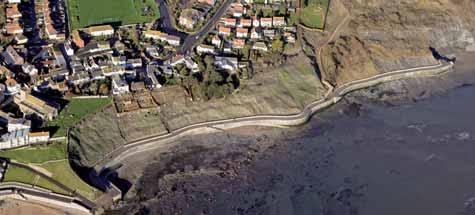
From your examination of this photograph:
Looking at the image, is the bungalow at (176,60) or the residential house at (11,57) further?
the bungalow at (176,60)

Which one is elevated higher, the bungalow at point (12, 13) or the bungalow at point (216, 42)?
the bungalow at point (12, 13)

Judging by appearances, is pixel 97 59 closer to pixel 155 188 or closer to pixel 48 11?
pixel 48 11

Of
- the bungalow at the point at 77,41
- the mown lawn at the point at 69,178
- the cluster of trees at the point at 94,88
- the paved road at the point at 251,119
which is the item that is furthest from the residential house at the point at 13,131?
the bungalow at the point at 77,41

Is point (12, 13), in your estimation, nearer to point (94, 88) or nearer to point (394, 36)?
point (94, 88)

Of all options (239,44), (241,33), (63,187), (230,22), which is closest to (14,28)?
(63,187)

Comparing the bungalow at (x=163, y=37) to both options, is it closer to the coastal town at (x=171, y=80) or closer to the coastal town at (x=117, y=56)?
the coastal town at (x=117, y=56)
